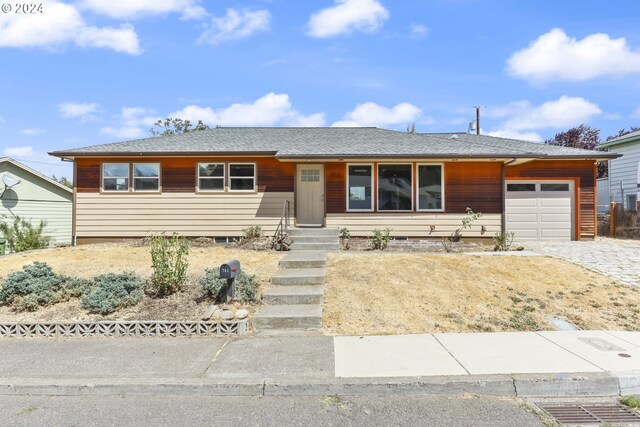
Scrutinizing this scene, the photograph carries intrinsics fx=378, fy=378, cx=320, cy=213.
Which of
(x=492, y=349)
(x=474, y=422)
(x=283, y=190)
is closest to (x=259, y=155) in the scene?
(x=283, y=190)

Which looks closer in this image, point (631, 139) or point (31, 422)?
point (31, 422)

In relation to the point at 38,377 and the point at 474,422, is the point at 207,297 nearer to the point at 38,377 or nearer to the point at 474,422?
the point at 38,377

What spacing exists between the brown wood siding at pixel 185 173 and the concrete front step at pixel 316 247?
274cm

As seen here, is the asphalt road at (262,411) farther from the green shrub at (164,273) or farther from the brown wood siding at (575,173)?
the brown wood siding at (575,173)

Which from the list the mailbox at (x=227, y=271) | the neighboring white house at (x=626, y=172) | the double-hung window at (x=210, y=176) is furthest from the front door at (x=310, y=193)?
the neighboring white house at (x=626, y=172)

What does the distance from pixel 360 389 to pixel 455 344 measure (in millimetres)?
1641

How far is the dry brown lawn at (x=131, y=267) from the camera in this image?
564 centimetres

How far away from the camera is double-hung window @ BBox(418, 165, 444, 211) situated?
477 inches

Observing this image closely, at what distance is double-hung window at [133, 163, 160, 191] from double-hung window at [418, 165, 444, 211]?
8.54 metres

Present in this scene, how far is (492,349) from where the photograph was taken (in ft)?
14.8

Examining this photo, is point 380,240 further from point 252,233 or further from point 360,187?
point 252,233

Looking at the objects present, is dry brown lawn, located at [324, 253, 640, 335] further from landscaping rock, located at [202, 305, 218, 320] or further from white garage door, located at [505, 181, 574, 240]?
white garage door, located at [505, 181, 574, 240]

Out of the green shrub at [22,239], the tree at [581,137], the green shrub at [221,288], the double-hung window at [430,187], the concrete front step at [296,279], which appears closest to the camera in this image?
the green shrub at [221,288]

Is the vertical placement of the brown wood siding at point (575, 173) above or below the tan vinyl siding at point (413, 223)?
above
